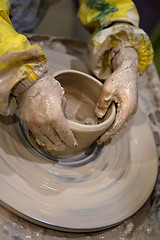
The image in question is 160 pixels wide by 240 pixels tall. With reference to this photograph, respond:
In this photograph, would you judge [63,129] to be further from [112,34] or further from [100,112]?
[112,34]

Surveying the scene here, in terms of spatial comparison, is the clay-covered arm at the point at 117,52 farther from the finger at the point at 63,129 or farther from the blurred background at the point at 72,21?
the blurred background at the point at 72,21

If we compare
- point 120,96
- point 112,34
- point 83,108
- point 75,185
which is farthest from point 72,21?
point 75,185

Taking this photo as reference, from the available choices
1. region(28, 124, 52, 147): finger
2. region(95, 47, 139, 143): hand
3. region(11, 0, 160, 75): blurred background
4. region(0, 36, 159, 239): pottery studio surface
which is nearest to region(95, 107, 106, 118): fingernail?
region(95, 47, 139, 143): hand

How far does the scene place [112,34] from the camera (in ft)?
4.00

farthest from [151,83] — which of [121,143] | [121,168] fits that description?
[121,168]

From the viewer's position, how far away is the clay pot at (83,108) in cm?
93

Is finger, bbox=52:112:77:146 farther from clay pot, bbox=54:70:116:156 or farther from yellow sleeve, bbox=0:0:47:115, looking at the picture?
yellow sleeve, bbox=0:0:47:115

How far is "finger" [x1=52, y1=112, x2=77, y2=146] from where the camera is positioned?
2.78 ft

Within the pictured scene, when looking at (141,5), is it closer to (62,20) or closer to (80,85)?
(62,20)

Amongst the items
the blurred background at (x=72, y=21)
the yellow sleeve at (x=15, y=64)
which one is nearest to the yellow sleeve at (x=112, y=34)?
the yellow sleeve at (x=15, y=64)

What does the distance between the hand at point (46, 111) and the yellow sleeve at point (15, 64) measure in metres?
0.03

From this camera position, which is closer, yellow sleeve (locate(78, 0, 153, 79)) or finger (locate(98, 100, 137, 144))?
finger (locate(98, 100, 137, 144))

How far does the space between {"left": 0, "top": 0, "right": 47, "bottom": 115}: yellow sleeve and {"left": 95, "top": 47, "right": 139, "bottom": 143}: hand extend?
30 cm

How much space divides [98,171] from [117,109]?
0.27 metres
